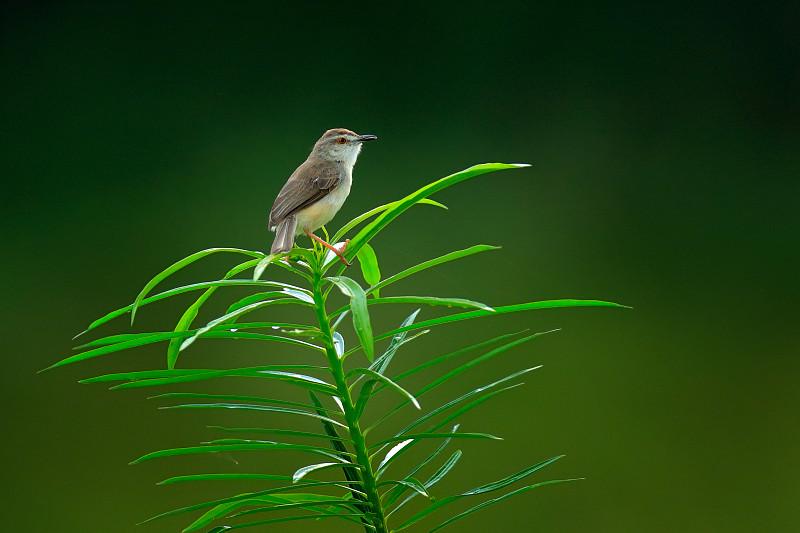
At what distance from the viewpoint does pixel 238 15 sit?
192 centimetres

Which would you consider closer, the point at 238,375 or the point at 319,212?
the point at 238,375

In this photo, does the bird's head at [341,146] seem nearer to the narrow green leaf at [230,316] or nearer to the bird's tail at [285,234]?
the bird's tail at [285,234]

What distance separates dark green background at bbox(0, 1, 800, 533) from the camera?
1855 millimetres

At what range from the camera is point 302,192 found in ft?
2.83

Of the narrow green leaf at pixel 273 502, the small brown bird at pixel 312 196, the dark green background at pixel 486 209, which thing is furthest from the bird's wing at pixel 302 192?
the dark green background at pixel 486 209

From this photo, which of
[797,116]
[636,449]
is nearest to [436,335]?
[636,449]

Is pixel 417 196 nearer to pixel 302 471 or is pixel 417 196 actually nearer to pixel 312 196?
pixel 302 471

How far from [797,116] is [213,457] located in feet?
6.32

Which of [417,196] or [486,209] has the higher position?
[417,196]

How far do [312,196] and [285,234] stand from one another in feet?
0.28

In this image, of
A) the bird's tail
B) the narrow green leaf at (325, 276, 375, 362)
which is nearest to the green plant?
the narrow green leaf at (325, 276, 375, 362)

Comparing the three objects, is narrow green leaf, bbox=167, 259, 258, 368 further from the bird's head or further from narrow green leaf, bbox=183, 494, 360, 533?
the bird's head

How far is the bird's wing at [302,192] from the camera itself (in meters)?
0.83

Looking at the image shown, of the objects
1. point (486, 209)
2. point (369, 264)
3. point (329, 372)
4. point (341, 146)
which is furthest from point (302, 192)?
point (486, 209)
